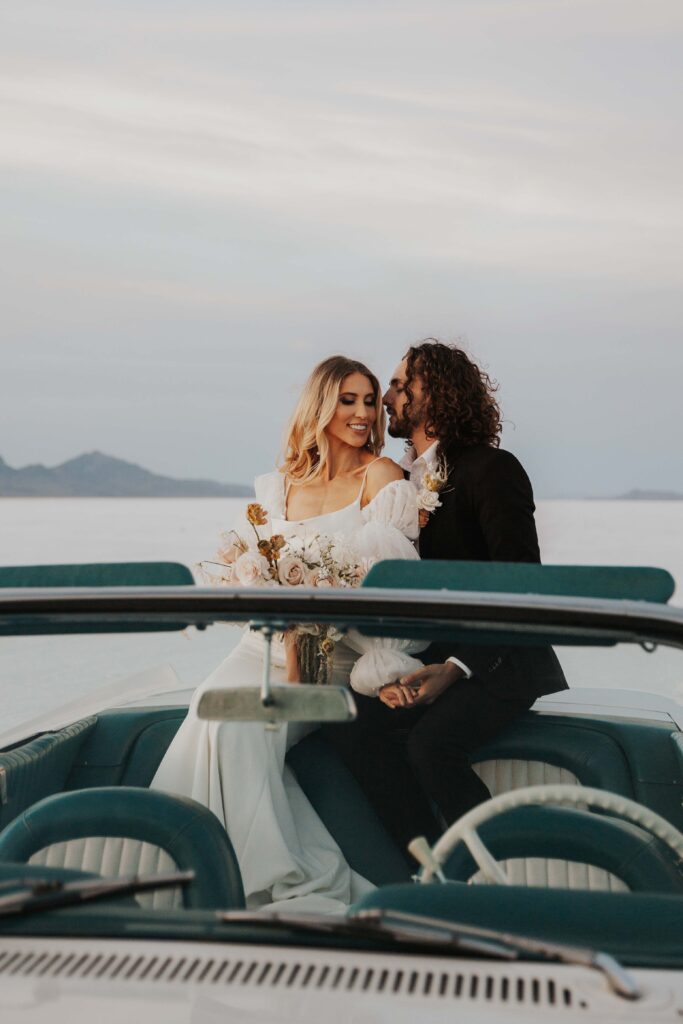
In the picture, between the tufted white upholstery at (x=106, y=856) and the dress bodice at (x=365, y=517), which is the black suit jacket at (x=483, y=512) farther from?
the tufted white upholstery at (x=106, y=856)

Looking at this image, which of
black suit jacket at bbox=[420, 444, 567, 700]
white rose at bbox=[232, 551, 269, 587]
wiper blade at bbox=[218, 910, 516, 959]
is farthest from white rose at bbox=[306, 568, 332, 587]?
wiper blade at bbox=[218, 910, 516, 959]

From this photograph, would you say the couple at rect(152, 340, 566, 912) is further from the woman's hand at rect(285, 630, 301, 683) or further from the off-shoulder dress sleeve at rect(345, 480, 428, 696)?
the off-shoulder dress sleeve at rect(345, 480, 428, 696)

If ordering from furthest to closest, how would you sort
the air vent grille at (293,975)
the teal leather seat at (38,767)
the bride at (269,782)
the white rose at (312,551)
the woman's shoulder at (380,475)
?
the woman's shoulder at (380,475)
the white rose at (312,551)
the teal leather seat at (38,767)
the bride at (269,782)
the air vent grille at (293,975)

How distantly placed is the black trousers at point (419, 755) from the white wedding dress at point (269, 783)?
75mm

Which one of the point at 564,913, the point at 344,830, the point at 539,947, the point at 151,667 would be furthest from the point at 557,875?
the point at 151,667

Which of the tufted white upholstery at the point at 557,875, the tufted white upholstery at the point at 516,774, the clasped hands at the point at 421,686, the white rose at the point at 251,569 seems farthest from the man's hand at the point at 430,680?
the white rose at the point at 251,569

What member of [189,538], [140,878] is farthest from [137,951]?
[189,538]

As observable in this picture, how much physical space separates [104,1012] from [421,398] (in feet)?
11.6

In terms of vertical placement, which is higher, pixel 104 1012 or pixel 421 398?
pixel 421 398

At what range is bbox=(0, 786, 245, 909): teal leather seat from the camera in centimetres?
190

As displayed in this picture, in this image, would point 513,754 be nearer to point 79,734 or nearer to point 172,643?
point 172,643

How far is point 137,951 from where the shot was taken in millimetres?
1658

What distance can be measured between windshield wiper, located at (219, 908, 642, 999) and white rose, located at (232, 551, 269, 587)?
172cm

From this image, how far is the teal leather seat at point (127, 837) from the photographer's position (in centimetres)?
190
